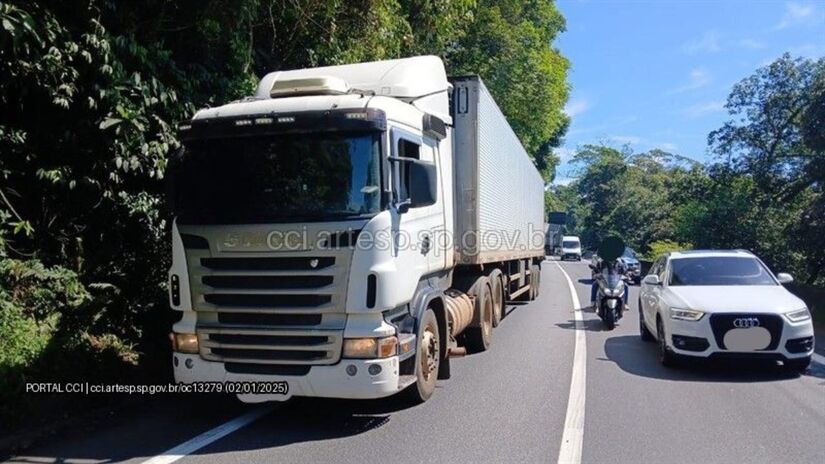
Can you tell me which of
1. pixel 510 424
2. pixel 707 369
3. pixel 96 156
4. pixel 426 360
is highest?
pixel 96 156

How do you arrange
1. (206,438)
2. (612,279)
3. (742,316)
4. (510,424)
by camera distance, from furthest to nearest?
1. (612,279)
2. (742,316)
3. (510,424)
4. (206,438)

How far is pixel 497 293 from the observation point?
35.0 ft

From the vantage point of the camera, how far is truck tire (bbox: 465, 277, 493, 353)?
29.1 feet

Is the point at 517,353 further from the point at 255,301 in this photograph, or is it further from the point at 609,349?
the point at 255,301

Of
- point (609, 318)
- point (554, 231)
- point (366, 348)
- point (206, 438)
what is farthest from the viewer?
point (554, 231)

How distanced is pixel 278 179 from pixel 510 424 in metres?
3.11

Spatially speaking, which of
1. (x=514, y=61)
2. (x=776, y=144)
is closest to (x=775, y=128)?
(x=776, y=144)

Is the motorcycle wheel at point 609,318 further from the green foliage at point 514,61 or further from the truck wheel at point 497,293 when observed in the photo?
the green foliage at point 514,61

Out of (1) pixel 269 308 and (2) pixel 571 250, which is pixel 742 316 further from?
(2) pixel 571 250

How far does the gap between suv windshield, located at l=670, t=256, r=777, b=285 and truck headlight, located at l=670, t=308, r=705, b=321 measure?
108cm

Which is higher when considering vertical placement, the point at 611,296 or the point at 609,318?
the point at 611,296

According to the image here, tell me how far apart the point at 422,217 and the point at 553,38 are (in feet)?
89.3

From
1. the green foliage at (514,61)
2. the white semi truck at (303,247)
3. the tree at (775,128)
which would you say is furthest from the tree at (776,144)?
the white semi truck at (303,247)

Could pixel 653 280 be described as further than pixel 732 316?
Yes
